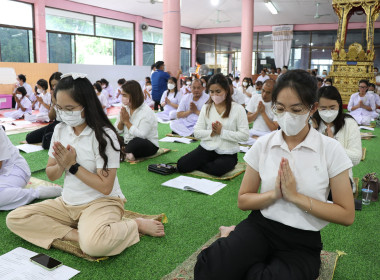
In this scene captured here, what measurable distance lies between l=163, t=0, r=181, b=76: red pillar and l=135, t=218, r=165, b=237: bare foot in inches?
289

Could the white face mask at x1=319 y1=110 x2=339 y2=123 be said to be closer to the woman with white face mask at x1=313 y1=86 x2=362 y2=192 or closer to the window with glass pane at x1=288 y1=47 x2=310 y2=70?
the woman with white face mask at x1=313 y1=86 x2=362 y2=192

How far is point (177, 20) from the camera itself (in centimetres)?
916

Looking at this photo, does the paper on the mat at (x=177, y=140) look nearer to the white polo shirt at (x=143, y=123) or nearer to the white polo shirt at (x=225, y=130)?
the white polo shirt at (x=143, y=123)

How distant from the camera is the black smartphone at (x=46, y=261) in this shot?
194 cm

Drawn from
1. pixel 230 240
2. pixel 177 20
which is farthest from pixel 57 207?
pixel 177 20

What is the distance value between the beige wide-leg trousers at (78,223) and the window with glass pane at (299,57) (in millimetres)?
15915

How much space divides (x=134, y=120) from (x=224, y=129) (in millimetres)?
1208

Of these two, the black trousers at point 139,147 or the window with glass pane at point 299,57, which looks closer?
the black trousers at point 139,147

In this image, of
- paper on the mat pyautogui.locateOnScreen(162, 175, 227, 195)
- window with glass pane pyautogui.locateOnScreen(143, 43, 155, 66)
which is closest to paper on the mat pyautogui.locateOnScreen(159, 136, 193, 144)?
paper on the mat pyautogui.locateOnScreen(162, 175, 227, 195)

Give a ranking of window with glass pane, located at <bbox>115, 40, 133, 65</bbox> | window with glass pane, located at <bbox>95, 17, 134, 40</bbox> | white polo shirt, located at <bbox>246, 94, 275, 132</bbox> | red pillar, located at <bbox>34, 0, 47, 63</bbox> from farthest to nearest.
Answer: window with glass pane, located at <bbox>115, 40, 133, 65</bbox> → window with glass pane, located at <bbox>95, 17, 134, 40</bbox> → red pillar, located at <bbox>34, 0, 47, 63</bbox> → white polo shirt, located at <bbox>246, 94, 275, 132</bbox>

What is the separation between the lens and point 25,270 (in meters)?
1.92

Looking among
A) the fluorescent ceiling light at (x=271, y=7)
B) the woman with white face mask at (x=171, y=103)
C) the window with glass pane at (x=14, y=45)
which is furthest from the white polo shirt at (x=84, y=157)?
the fluorescent ceiling light at (x=271, y=7)

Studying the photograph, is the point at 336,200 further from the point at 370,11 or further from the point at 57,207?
the point at 370,11

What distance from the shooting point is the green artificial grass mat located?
201cm
